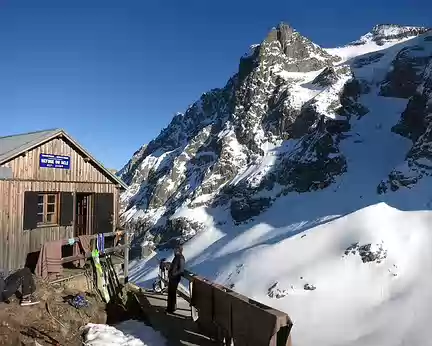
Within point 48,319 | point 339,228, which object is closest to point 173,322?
point 48,319

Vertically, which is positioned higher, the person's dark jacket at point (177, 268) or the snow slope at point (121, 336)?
the person's dark jacket at point (177, 268)

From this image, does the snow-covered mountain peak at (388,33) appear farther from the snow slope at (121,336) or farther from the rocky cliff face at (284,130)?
the snow slope at (121,336)

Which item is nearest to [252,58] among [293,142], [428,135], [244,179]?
[293,142]

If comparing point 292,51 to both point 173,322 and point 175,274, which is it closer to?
point 175,274

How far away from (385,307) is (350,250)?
27.8 ft

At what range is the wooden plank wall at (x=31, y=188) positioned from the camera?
43.7ft

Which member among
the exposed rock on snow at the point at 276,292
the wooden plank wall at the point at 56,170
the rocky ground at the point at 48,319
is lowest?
the exposed rock on snow at the point at 276,292

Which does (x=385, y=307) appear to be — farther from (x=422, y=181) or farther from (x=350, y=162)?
(x=350, y=162)

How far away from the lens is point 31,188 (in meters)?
14.1

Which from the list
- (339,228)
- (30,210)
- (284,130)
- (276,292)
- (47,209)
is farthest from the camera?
(284,130)

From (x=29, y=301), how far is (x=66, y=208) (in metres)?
5.70

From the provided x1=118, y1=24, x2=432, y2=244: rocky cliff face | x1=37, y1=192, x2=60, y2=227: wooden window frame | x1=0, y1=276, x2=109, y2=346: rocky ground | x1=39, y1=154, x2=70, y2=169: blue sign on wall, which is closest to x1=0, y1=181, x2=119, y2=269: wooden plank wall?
x1=37, y1=192, x2=60, y2=227: wooden window frame

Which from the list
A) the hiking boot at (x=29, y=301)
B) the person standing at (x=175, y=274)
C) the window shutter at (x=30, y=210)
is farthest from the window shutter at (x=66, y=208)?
the person standing at (x=175, y=274)

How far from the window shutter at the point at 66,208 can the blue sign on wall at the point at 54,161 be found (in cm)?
112
